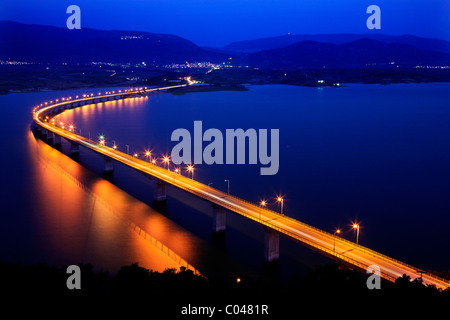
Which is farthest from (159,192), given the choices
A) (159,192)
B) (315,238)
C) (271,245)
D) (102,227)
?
(315,238)

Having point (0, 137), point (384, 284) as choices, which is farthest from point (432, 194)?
point (0, 137)

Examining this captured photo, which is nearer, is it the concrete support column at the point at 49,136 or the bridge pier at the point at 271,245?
Result: the bridge pier at the point at 271,245

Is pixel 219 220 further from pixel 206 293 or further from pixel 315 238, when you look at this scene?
pixel 206 293

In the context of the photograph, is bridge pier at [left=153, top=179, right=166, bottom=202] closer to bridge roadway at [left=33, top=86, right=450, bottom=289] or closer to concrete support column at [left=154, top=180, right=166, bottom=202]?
concrete support column at [left=154, top=180, right=166, bottom=202]

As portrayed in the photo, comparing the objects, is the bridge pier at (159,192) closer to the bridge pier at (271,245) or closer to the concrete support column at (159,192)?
the concrete support column at (159,192)

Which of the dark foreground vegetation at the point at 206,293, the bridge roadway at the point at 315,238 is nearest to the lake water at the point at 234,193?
the bridge roadway at the point at 315,238

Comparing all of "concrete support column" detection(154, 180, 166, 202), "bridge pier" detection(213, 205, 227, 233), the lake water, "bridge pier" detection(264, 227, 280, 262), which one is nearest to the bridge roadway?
"bridge pier" detection(264, 227, 280, 262)

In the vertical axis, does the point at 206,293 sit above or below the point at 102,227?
above
